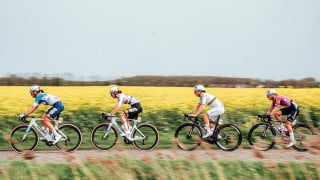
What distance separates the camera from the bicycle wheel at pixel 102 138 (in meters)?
12.8

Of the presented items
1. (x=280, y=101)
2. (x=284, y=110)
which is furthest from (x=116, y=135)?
(x=284, y=110)

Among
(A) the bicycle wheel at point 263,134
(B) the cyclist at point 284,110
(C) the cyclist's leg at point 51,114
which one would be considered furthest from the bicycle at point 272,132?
(C) the cyclist's leg at point 51,114

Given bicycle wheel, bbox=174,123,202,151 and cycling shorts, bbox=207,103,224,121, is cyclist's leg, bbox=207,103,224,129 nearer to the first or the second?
cycling shorts, bbox=207,103,224,121

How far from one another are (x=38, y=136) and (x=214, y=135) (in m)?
4.47

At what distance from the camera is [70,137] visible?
12664 millimetres

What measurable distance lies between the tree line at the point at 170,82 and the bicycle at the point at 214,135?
1018 centimetres

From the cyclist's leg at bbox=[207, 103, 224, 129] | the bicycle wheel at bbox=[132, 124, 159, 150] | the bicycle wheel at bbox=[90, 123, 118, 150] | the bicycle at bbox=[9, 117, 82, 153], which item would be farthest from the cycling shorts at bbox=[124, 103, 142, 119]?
the cyclist's leg at bbox=[207, 103, 224, 129]

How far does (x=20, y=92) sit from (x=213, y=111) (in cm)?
934

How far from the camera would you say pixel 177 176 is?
7992 millimetres

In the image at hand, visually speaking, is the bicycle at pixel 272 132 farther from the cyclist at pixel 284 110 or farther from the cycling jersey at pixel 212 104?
the cycling jersey at pixel 212 104

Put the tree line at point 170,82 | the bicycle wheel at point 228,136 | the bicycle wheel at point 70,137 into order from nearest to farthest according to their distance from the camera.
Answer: the bicycle wheel at point 70,137 → the bicycle wheel at point 228,136 → the tree line at point 170,82

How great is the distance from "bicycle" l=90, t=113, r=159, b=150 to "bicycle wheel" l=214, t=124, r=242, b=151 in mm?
1603

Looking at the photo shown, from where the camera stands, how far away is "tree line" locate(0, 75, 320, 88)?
75.3ft

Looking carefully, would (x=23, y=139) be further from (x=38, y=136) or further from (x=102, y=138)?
(x=102, y=138)
